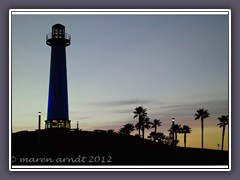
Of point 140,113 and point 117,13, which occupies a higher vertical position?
point 117,13

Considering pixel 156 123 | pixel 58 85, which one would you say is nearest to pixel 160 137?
pixel 156 123

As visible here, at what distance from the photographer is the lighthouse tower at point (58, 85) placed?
5895mm

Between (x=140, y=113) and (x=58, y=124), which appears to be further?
(x=58, y=124)

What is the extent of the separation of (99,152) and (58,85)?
100 centimetres

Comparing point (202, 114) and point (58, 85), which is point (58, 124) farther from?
point (202, 114)

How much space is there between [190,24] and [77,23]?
1391 mm

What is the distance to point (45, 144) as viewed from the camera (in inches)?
232

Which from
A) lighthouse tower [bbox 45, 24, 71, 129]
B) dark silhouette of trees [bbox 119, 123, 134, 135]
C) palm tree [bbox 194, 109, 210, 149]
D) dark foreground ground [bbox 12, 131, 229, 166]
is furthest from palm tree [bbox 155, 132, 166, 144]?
lighthouse tower [bbox 45, 24, 71, 129]

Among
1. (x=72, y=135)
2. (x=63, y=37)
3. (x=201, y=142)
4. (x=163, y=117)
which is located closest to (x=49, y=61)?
(x=63, y=37)

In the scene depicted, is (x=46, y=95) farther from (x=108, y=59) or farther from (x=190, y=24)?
(x=190, y=24)

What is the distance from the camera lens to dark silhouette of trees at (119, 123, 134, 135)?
5.97 meters

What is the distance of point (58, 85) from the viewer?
6035 mm

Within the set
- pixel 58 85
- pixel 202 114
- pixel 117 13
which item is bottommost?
pixel 202 114

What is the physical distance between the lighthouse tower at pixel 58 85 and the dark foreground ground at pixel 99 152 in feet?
0.56
